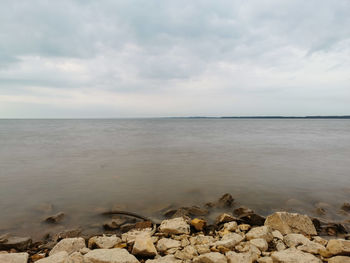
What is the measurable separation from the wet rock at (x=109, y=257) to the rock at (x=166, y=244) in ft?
2.11

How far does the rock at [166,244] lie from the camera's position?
4.02m

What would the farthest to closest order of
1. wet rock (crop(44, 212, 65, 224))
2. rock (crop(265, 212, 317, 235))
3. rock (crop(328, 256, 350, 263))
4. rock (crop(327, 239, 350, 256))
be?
wet rock (crop(44, 212, 65, 224)) → rock (crop(265, 212, 317, 235)) → rock (crop(327, 239, 350, 256)) → rock (crop(328, 256, 350, 263))

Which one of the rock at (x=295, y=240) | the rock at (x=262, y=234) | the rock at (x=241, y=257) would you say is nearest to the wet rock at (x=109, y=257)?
the rock at (x=241, y=257)

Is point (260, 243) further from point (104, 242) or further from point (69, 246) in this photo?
point (69, 246)

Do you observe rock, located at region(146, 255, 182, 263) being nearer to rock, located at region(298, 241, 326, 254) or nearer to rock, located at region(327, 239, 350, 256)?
rock, located at region(298, 241, 326, 254)

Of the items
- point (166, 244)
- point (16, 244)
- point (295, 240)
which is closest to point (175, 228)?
point (166, 244)

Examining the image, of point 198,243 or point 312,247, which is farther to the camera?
point 198,243

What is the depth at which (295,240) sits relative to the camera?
14.0 ft

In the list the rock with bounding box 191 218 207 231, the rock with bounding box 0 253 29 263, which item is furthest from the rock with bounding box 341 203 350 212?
the rock with bounding box 0 253 29 263

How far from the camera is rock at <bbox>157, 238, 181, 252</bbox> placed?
4.02m

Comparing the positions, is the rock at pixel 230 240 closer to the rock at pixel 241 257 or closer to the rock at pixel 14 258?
the rock at pixel 241 257

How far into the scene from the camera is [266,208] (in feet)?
21.9

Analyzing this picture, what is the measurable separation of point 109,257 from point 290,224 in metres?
4.13

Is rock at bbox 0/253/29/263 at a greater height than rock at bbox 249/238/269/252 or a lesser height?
lesser
